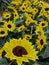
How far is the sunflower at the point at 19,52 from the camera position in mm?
2537

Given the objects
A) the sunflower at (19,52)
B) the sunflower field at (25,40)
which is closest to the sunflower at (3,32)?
the sunflower field at (25,40)

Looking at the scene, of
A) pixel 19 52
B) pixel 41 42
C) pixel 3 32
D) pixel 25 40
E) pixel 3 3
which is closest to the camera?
pixel 19 52

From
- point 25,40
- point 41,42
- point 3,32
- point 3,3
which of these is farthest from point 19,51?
point 3,3

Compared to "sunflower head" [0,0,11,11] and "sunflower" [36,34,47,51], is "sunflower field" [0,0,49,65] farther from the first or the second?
"sunflower head" [0,0,11,11]

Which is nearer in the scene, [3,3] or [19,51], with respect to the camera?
[19,51]

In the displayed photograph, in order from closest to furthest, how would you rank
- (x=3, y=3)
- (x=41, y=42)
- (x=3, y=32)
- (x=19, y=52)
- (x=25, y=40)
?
(x=19, y=52), (x=25, y=40), (x=41, y=42), (x=3, y=32), (x=3, y=3)

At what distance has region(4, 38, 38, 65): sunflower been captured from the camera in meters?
2.54

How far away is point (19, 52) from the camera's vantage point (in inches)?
103

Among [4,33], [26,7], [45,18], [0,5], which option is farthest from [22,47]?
[0,5]

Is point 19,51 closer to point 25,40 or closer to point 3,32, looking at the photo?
point 25,40

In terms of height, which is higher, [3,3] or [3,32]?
[3,32]

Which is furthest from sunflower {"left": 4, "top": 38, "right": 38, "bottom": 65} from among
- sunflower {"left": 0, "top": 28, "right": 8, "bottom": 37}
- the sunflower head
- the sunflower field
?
the sunflower head

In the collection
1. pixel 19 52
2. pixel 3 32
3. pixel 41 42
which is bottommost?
pixel 3 32

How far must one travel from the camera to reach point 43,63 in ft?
10.7
